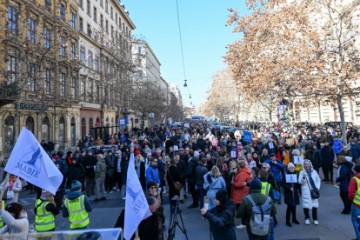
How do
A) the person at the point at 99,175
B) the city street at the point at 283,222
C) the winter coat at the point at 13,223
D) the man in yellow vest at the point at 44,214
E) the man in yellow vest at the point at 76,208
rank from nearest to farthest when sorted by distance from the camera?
the winter coat at the point at 13,223
the man in yellow vest at the point at 44,214
the man in yellow vest at the point at 76,208
the city street at the point at 283,222
the person at the point at 99,175

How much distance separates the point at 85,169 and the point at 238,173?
6618 millimetres

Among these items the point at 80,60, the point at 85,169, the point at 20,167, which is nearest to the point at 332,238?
the point at 20,167

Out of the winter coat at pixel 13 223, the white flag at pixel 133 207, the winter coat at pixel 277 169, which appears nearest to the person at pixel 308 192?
the winter coat at pixel 277 169

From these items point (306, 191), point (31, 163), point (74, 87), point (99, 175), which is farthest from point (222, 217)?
point (74, 87)

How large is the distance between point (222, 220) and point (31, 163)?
2.99 meters

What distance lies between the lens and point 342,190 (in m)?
8.17

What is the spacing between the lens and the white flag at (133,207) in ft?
12.2

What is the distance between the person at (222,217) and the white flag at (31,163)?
2.38 meters

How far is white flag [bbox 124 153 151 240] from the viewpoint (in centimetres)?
371

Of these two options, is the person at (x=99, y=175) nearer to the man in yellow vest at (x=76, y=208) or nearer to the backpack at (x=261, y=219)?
the man in yellow vest at (x=76, y=208)

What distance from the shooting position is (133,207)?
383 cm

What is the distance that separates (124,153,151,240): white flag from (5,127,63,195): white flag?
1234 millimetres

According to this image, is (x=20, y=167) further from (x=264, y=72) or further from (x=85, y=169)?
(x=264, y=72)

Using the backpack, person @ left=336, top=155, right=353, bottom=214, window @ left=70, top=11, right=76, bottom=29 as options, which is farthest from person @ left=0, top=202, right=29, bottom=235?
window @ left=70, top=11, right=76, bottom=29
